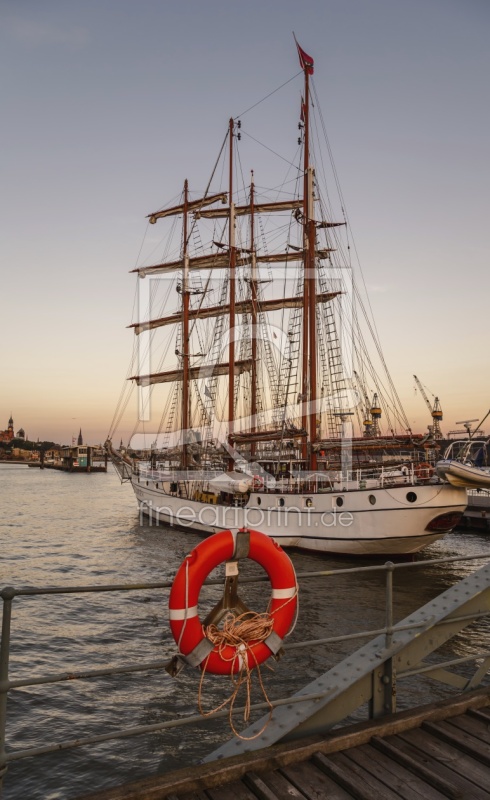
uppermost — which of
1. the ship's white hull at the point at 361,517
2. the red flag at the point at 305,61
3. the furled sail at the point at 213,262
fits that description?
the red flag at the point at 305,61

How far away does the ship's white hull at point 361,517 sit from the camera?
2180 centimetres

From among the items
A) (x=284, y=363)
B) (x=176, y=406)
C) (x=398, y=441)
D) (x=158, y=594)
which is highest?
(x=284, y=363)

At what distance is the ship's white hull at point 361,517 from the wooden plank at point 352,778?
50.8 ft

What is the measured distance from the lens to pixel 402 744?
4109 mm

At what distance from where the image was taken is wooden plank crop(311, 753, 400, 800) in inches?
137

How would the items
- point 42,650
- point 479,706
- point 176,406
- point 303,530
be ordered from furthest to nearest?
point 176,406 < point 303,530 < point 42,650 < point 479,706

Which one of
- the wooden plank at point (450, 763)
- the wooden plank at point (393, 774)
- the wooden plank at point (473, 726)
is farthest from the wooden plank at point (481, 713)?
the wooden plank at point (393, 774)

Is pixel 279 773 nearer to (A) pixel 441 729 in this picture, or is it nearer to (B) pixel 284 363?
(A) pixel 441 729

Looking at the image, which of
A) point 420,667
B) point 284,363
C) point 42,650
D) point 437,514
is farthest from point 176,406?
point 420,667

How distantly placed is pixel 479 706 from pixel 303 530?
20.4 m

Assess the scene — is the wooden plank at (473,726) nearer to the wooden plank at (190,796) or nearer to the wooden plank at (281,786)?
the wooden plank at (281,786)

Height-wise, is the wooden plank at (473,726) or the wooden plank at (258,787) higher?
the wooden plank at (258,787)

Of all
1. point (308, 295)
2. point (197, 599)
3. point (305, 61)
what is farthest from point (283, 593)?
point (305, 61)

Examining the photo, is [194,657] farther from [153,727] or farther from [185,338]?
[185,338]
